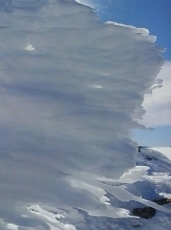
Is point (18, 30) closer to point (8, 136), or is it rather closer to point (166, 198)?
point (8, 136)

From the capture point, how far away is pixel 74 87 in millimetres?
3305

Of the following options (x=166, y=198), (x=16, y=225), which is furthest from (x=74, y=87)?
(x=166, y=198)

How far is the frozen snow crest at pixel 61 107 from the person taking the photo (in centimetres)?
321

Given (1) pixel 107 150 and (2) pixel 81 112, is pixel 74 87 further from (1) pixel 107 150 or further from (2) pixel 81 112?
(1) pixel 107 150

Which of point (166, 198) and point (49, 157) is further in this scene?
point (166, 198)

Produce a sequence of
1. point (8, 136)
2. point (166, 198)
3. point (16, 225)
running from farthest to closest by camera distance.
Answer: point (166, 198)
point (8, 136)
point (16, 225)

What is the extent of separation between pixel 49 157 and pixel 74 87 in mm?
592

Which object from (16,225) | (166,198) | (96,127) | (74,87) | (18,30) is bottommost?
(16,225)

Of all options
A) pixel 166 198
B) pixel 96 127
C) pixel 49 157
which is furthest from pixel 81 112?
pixel 166 198

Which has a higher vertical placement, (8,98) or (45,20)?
(45,20)

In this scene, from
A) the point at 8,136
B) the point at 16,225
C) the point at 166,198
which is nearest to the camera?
the point at 16,225

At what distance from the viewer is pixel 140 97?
11.0 ft

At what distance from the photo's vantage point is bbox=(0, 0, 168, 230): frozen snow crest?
3.21 meters

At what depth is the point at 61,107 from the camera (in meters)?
3.27
